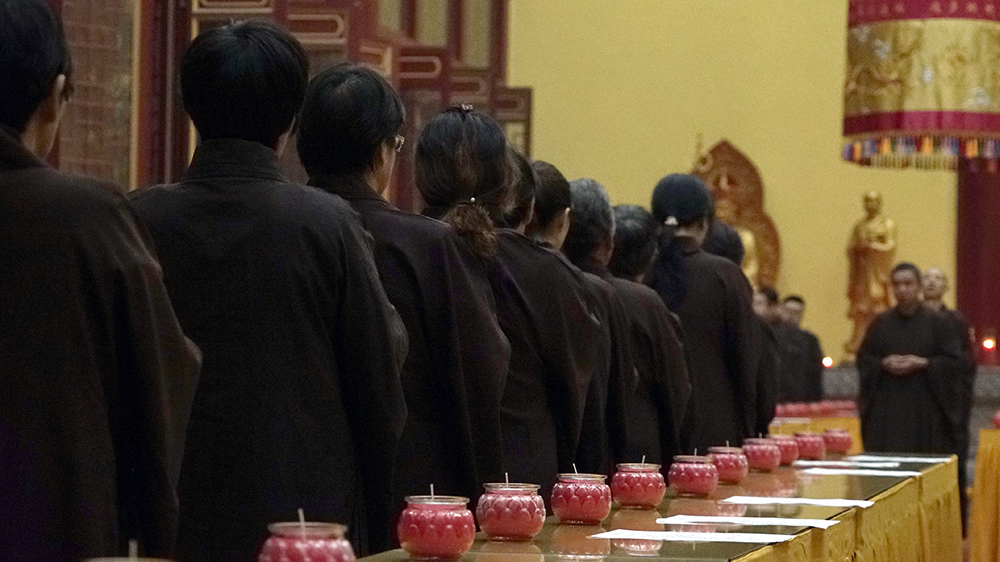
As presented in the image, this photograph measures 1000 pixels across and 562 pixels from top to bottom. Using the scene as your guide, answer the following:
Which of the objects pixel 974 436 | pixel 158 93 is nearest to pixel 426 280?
pixel 158 93

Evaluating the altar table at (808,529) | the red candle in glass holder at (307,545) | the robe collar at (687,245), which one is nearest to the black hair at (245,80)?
the altar table at (808,529)

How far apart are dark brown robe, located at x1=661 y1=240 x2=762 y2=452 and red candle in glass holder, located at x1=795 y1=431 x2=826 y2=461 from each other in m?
0.48

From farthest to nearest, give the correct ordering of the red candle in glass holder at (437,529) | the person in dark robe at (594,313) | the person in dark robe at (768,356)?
the person in dark robe at (768,356), the person in dark robe at (594,313), the red candle in glass holder at (437,529)

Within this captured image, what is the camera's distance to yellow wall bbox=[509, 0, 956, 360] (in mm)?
13328

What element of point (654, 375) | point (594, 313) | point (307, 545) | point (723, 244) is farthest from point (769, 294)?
point (307, 545)

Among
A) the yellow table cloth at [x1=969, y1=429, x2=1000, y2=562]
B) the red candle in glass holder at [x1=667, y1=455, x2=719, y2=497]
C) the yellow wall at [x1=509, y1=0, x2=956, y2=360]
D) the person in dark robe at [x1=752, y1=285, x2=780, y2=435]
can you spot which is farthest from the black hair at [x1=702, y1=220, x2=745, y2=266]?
the yellow wall at [x1=509, y1=0, x2=956, y2=360]

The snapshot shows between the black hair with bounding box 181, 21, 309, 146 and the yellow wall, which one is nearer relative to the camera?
the black hair with bounding box 181, 21, 309, 146

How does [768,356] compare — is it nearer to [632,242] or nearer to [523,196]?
[632,242]

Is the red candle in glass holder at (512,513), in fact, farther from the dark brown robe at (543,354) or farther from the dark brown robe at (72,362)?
the dark brown robe at (543,354)

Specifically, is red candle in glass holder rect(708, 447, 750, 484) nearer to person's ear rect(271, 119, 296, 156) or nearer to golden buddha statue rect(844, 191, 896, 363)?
person's ear rect(271, 119, 296, 156)

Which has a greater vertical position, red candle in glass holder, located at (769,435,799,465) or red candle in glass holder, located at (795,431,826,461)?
red candle in glass holder, located at (769,435,799,465)

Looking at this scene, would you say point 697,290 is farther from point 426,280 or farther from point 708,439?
point 426,280

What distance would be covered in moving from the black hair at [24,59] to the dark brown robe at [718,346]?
369cm

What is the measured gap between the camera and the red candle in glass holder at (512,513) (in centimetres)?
275
